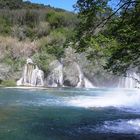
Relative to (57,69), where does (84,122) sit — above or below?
below

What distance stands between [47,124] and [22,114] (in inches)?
154

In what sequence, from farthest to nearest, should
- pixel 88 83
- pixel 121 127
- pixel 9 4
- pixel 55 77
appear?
1. pixel 9 4
2. pixel 88 83
3. pixel 55 77
4. pixel 121 127

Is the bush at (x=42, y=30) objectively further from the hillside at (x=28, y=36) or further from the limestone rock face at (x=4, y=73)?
the limestone rock face at (x=4, y=73)

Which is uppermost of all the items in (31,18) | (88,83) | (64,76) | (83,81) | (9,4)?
(9,4)

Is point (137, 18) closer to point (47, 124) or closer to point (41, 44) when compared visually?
point (47, 124)

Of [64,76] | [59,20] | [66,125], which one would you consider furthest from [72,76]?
[66,125]

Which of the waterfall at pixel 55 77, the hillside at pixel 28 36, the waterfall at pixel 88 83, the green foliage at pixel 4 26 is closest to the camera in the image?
the waterfall at pixel 55 77

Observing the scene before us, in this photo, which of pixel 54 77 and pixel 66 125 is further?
pixel 54 77

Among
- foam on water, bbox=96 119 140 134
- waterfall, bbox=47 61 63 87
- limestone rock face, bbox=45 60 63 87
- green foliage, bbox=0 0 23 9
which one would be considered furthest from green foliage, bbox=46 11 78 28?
foam on water, bbox=96 119 140 134

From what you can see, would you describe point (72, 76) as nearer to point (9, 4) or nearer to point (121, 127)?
point (121, 127)

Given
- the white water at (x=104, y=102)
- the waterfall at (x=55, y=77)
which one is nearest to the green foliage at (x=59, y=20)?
the waterfall at (x=55, y=77)

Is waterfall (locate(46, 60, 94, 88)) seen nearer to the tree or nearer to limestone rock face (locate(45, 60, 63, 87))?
limestone rock face (locate(45, 60, 63, 87))

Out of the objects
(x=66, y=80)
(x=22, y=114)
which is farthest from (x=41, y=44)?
(x=22, y=114)

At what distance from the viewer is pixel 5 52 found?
212 ft
